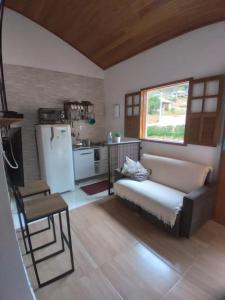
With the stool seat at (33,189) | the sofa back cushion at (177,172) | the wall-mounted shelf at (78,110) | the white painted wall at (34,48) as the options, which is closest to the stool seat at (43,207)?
the stool seat at (33,189)

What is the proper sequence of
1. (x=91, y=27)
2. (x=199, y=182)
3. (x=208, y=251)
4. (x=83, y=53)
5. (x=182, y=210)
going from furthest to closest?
(x=83, y=53), (x=91, y=27), (x=199, y=182), (x=182, y=210), (x=208, y=251)

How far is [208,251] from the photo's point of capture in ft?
5.94

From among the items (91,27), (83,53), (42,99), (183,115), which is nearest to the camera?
(183,115)

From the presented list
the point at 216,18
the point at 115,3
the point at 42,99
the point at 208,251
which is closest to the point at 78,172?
the point at 42,99

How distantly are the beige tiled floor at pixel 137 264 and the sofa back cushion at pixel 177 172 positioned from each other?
2.01 feet

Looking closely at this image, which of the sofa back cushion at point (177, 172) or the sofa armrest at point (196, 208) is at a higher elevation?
the sofa back cushion at point (177, 172)

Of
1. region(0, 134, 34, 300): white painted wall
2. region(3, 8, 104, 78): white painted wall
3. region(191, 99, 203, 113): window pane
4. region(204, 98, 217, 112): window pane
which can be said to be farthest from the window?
region(0, 134, 34, 300): white painted wall

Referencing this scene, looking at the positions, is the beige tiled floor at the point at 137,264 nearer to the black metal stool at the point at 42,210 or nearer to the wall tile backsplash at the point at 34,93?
the black metal stool at the point at 42,210

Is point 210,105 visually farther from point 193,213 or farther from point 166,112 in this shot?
point 193,213

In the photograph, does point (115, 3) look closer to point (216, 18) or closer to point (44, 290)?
point (216, 18)

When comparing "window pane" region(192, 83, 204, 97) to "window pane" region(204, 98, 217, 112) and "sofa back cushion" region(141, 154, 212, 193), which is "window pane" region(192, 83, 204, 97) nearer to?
"window pane" region(204, 98, 217, 112)

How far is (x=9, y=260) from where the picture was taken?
1004 mm

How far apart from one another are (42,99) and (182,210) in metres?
3.29

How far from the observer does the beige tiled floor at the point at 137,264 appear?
4.61 feet
